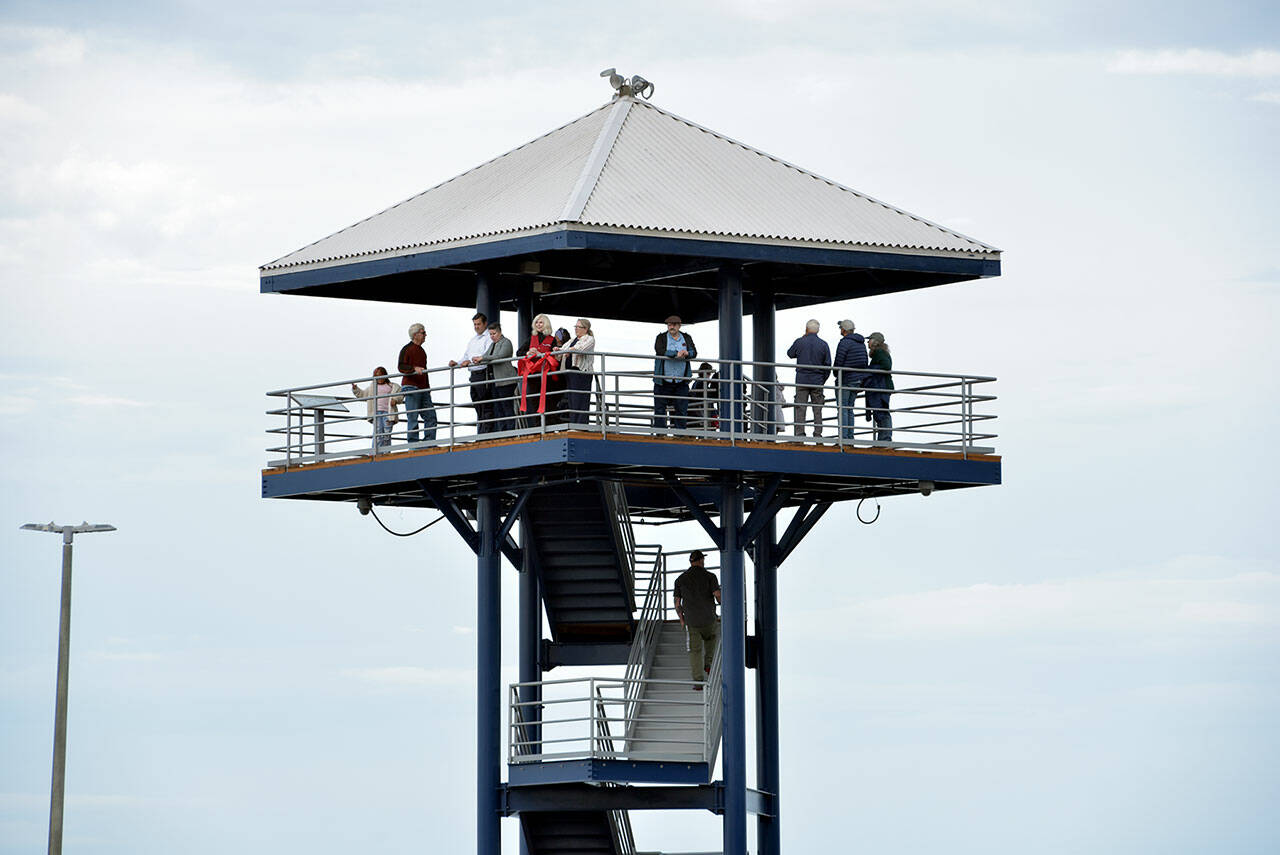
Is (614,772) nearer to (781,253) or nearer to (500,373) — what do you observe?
(500,373)

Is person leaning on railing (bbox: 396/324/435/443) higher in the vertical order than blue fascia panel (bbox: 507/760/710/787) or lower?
higher

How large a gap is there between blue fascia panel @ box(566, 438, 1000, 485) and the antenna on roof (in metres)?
8.87

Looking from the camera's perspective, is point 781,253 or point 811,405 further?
point 781,253

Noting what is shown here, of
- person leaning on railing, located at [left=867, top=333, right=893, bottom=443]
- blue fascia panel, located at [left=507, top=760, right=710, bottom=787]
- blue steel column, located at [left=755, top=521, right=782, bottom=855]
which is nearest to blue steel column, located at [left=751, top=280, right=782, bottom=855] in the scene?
blue steel column, located at [left=755, top=521, right=782, bottom=855]

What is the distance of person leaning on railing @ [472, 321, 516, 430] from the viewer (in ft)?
163

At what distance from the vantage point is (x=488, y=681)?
51.2 metres

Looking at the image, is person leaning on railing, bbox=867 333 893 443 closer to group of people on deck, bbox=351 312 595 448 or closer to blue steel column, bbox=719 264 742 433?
blue steel column, bbox=719 264 742 433

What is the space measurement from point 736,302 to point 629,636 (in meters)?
6.95

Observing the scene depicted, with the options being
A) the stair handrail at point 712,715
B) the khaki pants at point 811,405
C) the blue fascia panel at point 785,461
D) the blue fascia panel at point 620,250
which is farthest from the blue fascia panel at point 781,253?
the stair handrail at point 712,715

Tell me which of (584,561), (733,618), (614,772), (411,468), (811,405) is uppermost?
(811,405)

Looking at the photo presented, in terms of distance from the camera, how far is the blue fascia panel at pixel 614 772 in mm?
49375

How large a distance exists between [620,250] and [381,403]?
5.45 meters

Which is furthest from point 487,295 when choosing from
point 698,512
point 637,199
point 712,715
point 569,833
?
point 569,833

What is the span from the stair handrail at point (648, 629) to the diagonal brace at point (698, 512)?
2.85 meters
